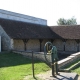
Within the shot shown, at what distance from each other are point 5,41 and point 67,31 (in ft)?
37.3

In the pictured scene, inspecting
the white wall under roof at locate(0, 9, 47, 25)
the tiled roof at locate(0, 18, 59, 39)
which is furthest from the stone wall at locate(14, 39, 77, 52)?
the white wall under roof at locate(0, 9, 47, 25)

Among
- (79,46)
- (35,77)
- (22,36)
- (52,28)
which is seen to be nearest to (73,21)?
(52,28)

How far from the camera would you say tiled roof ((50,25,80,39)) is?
90.2 feet

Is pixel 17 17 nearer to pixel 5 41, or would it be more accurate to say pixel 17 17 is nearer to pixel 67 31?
pixel 67 31

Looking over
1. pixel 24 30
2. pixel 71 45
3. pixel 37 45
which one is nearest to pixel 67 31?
pixel 71 45

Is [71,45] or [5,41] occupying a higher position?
[5,41]

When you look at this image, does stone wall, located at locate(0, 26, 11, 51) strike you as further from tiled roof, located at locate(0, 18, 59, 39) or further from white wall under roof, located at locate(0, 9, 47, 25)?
white wall under roof, located at locate(0, 9, 47, 25)

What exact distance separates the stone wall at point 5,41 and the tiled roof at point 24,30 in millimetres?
448

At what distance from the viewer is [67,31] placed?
96.4ft

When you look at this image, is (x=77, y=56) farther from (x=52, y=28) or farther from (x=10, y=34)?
(x=52, y=28)

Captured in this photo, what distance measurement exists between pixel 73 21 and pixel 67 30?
34.5 m

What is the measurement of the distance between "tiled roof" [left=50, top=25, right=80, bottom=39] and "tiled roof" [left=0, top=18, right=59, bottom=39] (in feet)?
2.89

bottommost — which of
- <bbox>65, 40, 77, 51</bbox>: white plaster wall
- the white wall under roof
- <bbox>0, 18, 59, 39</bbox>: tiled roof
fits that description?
<bbox>65, 40, 77, 51</bbox>: white plaster wall

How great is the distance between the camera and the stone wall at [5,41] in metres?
21.3
